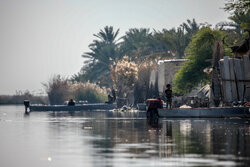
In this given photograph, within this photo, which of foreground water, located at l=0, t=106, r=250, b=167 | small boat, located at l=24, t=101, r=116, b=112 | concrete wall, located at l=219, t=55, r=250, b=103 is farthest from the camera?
small boat, located at l=24, t=101, r=116, b=112

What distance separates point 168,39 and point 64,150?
80.4m

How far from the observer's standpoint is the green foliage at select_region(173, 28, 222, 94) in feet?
→ 226

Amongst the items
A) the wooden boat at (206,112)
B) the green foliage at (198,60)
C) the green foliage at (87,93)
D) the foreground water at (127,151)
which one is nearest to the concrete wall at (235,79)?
the wooden boat at (206,112)

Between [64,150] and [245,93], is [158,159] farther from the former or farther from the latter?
[245,93]

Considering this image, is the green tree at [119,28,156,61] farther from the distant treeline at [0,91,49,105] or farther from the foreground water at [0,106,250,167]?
the foreground water at [0,106,250,167]

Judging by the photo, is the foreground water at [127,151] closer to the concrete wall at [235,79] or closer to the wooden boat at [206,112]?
the wooden boat at [206,112]

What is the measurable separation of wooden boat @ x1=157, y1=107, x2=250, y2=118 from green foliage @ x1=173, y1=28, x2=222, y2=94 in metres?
20.7

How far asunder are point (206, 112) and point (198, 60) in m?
23.2

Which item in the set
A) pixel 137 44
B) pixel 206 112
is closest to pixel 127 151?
pixel 206 112

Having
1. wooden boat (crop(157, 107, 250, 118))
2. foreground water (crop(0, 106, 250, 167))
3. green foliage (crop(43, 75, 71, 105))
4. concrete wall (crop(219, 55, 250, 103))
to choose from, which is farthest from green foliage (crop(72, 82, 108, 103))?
foreground water (crop(0, 106, 250, 167))

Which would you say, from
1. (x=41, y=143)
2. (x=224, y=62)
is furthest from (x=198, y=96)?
(x=41, y=143)

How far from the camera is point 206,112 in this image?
1822 inches

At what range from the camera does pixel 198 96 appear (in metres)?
60.4

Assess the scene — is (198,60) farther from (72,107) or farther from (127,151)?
(127,151)
